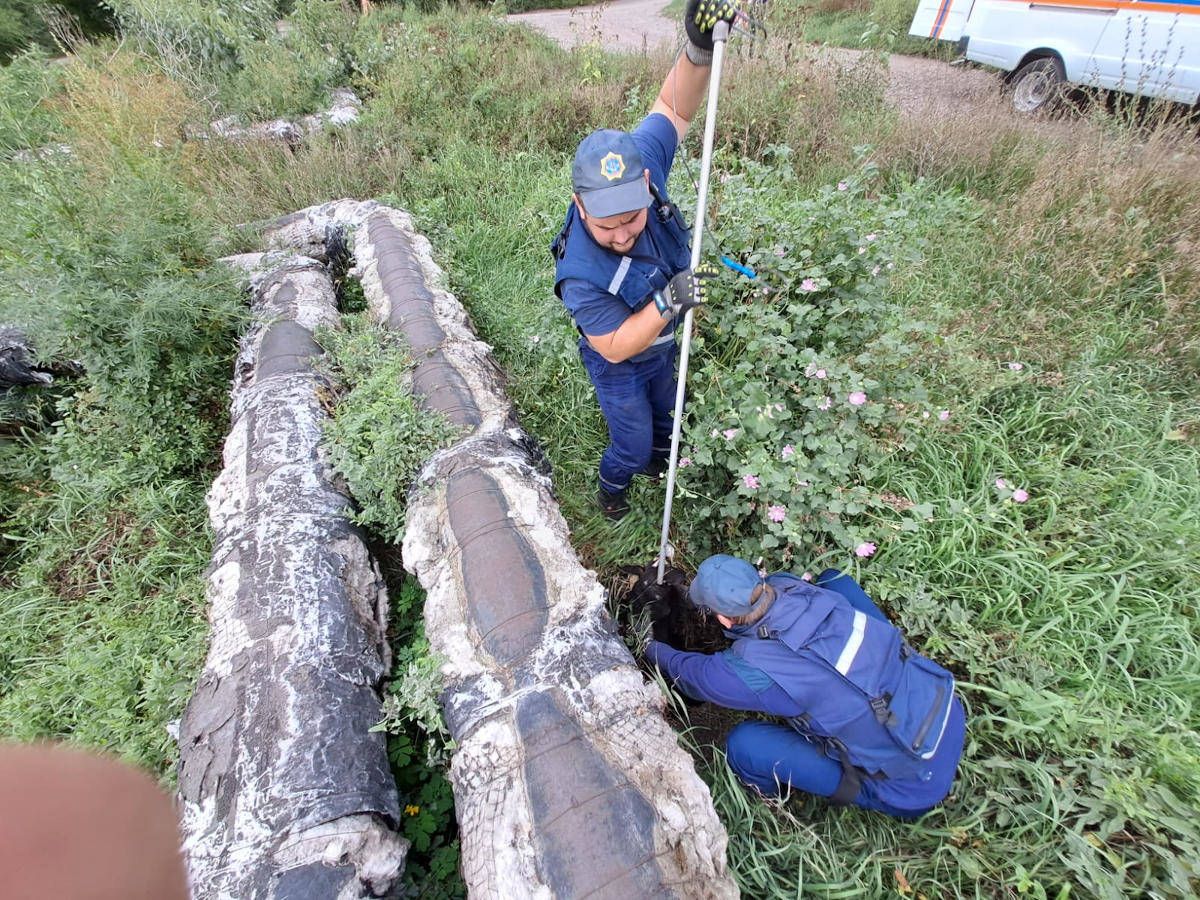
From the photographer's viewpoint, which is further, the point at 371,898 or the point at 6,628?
the point at 6,628

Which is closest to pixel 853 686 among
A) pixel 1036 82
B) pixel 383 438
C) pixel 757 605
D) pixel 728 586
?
pixel 757 605

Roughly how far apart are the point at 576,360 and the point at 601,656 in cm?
193

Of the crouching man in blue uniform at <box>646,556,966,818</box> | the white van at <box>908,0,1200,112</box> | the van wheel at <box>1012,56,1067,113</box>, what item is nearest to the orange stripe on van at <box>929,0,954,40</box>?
the white van at <box>908,0,1200,112</box>

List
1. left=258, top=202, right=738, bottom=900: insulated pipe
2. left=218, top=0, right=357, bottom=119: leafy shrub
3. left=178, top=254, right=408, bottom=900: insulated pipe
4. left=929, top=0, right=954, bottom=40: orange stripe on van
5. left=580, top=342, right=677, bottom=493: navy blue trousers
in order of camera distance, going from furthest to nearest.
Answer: left=218, top=0, right=357, bottom=119: leafy shrub, left=929, top=0, right=954, bottom=40: orange stripe on van, left=580, top=342, right=677, bottom=493: navy blue trousers, left=178, top=254, right=408, bottom=900: insulated pipe, left=258, top=202, right=738, bottom=900: insulated pipe

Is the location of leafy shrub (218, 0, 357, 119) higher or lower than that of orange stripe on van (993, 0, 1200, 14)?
lower

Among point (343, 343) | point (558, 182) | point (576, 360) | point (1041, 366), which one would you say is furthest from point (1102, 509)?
point (558, 182)

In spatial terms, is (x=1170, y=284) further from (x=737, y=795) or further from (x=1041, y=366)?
(x=737, y=795)

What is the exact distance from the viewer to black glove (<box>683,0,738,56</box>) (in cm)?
201

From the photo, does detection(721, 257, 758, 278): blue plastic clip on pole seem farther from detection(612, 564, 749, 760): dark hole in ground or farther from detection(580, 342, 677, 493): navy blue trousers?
detection(612, 564, 749, 760): dark hole in ground

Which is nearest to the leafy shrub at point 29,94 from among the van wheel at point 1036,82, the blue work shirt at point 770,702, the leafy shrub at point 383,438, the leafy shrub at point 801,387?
the leafy shrub at point 383,438

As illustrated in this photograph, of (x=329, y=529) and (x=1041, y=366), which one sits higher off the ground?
(x=1041, y=366)

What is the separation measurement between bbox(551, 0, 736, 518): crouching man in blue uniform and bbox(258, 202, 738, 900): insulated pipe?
55 centimetres

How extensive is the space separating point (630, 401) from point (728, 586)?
101 cm

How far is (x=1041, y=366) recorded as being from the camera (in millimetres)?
2758
